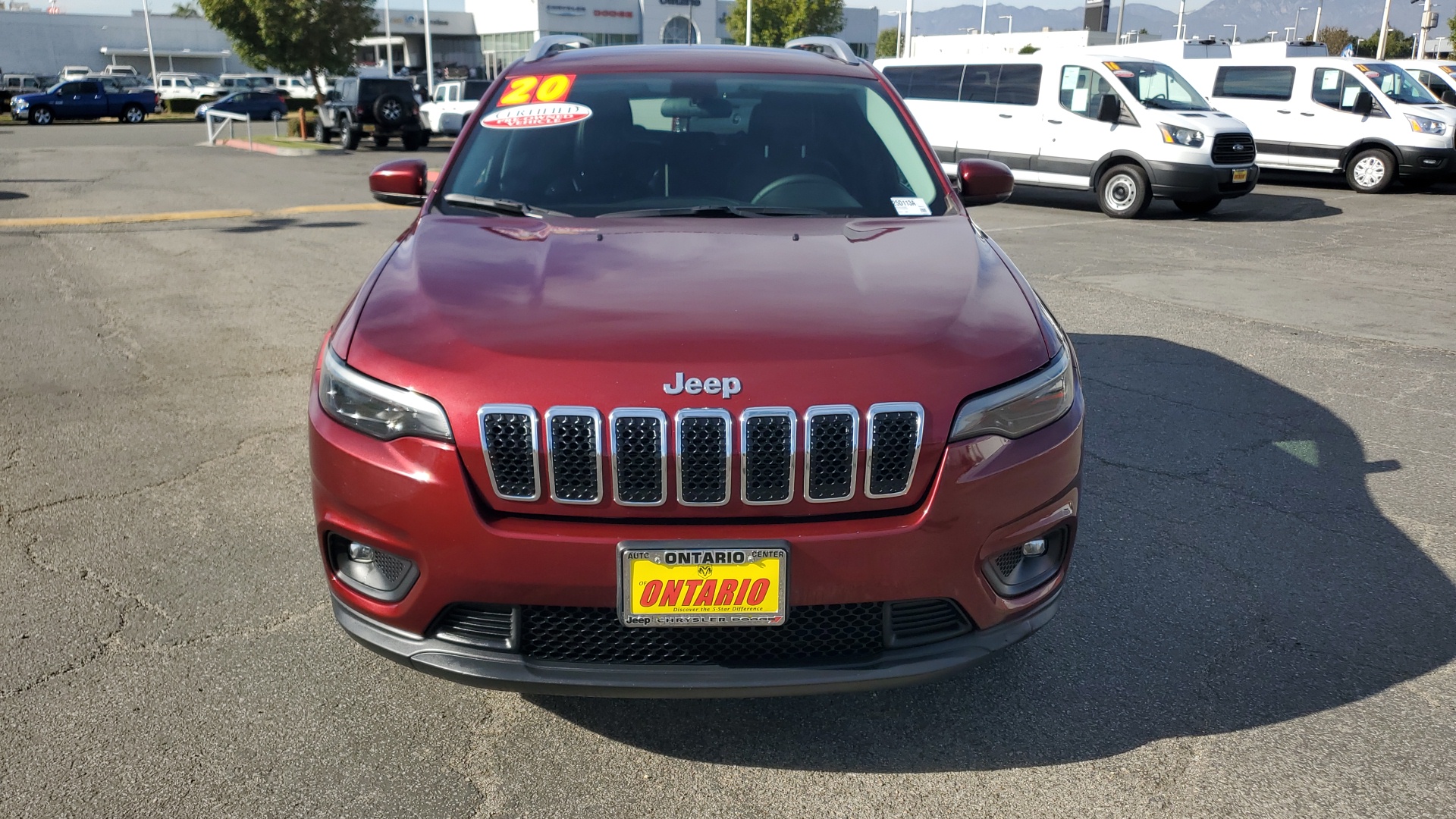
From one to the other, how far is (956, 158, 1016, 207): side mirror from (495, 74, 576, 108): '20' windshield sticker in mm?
1499

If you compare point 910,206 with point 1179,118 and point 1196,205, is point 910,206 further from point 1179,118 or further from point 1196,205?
point 1196,205

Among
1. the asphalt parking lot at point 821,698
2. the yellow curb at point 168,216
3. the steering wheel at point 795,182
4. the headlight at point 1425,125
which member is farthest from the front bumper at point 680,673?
the headlight at point 1425,125

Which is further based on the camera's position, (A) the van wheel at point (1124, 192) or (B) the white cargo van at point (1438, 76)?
(B) the white cargo van at point (1438, 76)

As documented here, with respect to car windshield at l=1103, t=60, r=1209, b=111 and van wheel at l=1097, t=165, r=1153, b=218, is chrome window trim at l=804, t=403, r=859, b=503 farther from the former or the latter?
car windshield at l=1103, t=60, r=1209, b=111

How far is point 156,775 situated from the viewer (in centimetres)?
258

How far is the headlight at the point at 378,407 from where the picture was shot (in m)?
2.38

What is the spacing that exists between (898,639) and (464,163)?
2345mm

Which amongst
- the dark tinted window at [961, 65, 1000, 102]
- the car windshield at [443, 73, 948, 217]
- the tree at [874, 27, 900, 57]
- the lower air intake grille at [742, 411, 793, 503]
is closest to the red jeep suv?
the lower air intake grille at [742, 411, 793, 503]

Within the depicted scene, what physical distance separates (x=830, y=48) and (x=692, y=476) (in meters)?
3.26

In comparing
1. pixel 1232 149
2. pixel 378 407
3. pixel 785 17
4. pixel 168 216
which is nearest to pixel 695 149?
pixel 378 407

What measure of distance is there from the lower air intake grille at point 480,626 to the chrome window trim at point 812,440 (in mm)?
693

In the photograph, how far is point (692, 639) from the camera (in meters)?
2.41

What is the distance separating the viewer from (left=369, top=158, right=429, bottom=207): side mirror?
4176mm

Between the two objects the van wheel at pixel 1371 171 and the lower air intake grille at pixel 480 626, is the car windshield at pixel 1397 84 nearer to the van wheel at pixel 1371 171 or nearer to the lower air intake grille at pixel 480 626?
the van wheel at pixel 1371 171
